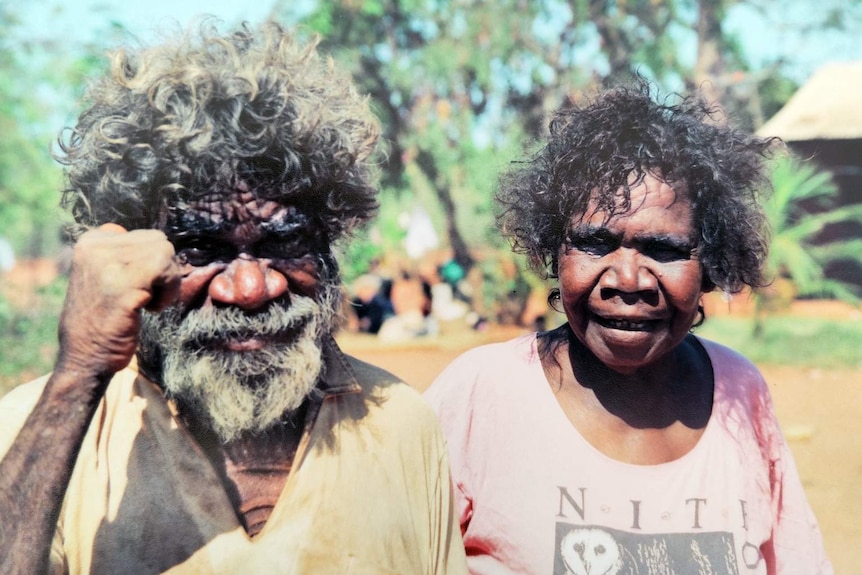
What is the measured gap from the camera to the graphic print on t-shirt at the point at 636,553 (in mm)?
2502

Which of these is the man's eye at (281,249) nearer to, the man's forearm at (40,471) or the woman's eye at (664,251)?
the man's forearm at (40,471)

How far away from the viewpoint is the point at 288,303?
2254mm

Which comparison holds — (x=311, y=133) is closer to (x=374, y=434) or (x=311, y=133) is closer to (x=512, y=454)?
(x=374, y=434)

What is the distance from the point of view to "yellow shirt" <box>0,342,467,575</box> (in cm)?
201

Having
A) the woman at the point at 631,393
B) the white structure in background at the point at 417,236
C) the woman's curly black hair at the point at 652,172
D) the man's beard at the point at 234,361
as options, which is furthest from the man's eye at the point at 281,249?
the white structure in background at the point at 417,236

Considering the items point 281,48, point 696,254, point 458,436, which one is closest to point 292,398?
point 458,436

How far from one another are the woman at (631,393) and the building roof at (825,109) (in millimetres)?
12529

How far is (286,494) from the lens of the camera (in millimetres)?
2203

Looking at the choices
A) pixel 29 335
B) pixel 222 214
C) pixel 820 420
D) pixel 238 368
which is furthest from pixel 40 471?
pixel 29 335

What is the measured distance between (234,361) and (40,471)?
1.86 ft

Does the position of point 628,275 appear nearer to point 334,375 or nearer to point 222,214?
point 334,375

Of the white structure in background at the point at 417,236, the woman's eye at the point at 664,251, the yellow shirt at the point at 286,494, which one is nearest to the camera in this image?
the yellow shirt at the point at 286,494

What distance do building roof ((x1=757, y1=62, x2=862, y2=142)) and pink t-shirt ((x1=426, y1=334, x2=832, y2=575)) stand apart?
1266 cm

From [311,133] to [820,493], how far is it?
7.17m
